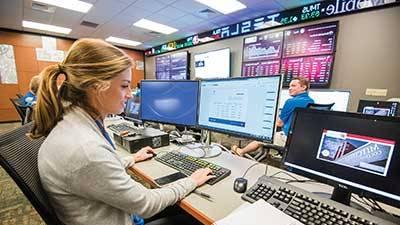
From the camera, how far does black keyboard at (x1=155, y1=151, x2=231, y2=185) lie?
0.99m

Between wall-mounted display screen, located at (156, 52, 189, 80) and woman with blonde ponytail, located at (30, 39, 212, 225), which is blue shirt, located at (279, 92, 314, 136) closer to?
woman with blonde ponytail, located at (30, 39, 212, 225)

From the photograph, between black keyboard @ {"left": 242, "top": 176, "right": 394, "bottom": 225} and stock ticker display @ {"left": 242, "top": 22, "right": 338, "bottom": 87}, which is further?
stock ticker display @ {"left": 242, "top": 22, "right": 338, "bottom": 87}

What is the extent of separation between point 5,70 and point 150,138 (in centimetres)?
697

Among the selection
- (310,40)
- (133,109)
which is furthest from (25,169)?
(310,40)

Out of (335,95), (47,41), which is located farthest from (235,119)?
(47,41)

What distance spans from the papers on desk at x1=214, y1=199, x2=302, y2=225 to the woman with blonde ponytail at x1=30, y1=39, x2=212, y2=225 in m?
0.23

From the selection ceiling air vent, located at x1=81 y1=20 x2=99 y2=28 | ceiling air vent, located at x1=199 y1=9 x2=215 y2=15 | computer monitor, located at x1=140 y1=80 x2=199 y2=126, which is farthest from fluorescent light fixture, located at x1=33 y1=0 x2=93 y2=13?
computer monitor, located at x1=140 y1=80 x2=199 y2=126

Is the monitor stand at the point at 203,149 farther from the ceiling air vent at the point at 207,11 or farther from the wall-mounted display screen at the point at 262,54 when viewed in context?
the ceiling air vent at the point at 207,11

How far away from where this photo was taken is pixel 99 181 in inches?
24.1

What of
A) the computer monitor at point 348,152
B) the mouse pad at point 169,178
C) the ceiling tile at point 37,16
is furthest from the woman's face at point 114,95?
the ceiling tile at point 37,16

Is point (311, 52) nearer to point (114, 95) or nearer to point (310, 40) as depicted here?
point (310, 40)

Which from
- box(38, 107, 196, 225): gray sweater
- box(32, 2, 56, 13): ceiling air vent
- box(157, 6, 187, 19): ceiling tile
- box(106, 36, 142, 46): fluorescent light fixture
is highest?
box(157, 6, 187, 19): ceiling tile

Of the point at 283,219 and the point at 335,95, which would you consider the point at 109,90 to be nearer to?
the point at 283,219

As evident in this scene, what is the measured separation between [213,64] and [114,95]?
4.80 meters
